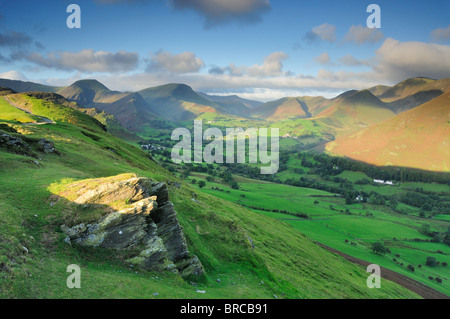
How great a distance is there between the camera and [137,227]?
26.4 meters

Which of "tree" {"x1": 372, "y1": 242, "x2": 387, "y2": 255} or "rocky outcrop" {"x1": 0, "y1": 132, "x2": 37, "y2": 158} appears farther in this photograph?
"tree" {"x1": 372, "y1": 242, "x2": 387, "y2": 255}

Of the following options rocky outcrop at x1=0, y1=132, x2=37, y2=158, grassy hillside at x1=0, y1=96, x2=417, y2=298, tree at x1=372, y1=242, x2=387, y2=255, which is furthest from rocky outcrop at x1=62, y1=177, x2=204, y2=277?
tree at x1=372, y1=242, x2=387, y2=255

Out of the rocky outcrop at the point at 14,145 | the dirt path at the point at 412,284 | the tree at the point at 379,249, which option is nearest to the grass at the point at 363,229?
the tree at the point at 379,249

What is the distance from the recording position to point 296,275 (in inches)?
1734

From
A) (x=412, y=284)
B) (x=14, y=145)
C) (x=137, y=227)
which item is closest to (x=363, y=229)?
(x=412, y=284)

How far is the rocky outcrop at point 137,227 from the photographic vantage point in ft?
82.8

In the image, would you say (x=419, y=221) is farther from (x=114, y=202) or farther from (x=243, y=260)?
(x=114, y=202)

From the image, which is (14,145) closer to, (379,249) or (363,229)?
(379,249)

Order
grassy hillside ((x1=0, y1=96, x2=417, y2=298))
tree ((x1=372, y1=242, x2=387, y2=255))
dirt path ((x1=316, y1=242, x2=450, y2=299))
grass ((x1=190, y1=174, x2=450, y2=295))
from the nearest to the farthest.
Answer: grassy hillside ((x1=0, y1=96, x2=417, y2=298)) → dirt path ((x1=316, y1=242, x2=450, y2=299)) → grass ((x1=190, y1=174, x2=450, y2=295)) → tree ((x1=372, y1=242, x2=387, y2=255))

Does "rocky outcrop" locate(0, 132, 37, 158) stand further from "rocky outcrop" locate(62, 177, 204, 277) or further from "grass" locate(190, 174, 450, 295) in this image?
"grass" locate(190, 174, 450, 295)

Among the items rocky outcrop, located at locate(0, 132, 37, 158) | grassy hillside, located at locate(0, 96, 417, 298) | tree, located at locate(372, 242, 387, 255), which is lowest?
tree, located at locate(372, 242, 387, 255)

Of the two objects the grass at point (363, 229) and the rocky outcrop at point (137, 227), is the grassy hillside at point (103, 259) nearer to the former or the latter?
the rocky outcrop at point (137, 227)

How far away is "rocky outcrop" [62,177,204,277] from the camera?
82.8 ft

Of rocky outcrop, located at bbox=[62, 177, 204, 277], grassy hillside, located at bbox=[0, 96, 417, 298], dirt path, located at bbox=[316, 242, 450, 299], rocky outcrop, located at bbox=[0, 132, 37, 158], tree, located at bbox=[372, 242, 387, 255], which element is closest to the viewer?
grassy hillside, located at bbox=[0, 96, 417, 298]
